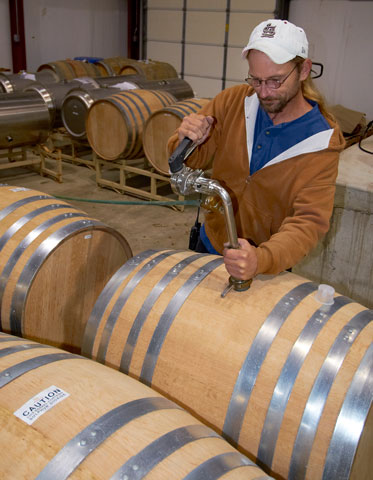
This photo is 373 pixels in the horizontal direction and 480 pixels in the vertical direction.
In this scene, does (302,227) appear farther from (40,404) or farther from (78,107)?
(78,107)

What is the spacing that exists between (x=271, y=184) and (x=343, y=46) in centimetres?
858

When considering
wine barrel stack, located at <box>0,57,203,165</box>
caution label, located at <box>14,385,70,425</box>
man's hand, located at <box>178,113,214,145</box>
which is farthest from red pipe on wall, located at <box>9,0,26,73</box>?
caution label, located at <box>14,385,70,425</box>

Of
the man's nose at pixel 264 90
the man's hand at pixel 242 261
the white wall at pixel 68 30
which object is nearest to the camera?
the man's hand at pixel 242 261

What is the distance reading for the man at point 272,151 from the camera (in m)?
1.72

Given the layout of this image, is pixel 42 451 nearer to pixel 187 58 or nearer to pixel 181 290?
pixel 181 290

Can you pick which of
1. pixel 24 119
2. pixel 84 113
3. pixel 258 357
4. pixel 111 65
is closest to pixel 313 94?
pixel 258 357

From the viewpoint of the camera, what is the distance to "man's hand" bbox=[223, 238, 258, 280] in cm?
159

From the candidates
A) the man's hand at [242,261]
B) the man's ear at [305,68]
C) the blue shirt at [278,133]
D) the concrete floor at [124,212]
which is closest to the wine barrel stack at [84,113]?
the concrete floor at [124,212]

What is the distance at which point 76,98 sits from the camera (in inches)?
264

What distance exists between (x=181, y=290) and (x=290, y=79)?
2.81 feet

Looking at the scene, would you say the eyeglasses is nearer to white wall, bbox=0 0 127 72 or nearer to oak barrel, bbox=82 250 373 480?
oak barrel, bbox=82 250 373 480

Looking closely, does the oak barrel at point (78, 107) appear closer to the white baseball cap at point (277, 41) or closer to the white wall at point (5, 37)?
the white wall at point (5, 37)

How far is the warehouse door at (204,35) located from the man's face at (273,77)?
938cm

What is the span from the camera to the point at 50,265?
7.03 ft
